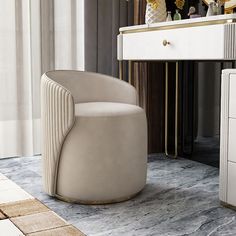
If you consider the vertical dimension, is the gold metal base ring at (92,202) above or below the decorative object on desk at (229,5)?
below

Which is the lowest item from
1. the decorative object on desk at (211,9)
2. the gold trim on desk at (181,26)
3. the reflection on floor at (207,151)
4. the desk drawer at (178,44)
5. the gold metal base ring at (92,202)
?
the gold metal base ring at (92,202)

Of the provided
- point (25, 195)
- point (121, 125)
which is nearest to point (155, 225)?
point (121, 125)

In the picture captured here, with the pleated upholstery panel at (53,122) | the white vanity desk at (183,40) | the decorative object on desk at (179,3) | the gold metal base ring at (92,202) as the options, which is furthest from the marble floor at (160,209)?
the decorative object on desk at (179,3)

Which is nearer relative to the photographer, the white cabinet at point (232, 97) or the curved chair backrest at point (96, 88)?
the white cabinet at point (232, 97)

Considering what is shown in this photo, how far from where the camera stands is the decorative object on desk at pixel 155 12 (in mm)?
2637

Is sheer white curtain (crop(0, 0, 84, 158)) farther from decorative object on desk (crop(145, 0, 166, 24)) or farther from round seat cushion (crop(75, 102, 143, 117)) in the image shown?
round seat cushion (crop(75, 102, 143, 117))

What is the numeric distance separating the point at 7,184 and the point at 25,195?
8.6 inches

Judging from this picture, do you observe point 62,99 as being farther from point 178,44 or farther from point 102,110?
point 178,44

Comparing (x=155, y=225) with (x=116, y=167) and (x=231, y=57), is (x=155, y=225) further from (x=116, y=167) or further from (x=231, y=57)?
(x=231, y=57)

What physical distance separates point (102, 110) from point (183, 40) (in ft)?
1.82

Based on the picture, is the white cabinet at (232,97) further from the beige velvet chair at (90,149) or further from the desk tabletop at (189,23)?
the beige velvet chair at (90,149)

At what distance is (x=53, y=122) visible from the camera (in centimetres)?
206

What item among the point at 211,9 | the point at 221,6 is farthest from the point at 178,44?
the point at 221,6

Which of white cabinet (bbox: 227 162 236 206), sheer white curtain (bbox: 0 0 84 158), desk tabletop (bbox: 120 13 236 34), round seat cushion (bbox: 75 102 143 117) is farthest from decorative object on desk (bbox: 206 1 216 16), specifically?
sheer white curtain (bbox: 0 0 84 158)
